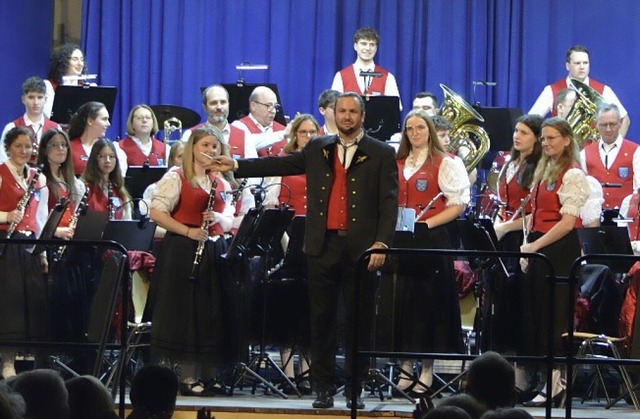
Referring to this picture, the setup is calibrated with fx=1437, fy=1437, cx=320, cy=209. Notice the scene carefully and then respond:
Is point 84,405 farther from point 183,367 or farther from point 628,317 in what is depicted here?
point 628,317

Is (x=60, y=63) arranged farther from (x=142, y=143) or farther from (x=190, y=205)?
(x=190, y=205)

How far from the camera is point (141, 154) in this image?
11062mm

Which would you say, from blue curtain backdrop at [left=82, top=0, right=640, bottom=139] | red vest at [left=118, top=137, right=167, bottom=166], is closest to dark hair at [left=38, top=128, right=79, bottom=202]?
red vest at [left=118, top=137, right=167, bottom=166]

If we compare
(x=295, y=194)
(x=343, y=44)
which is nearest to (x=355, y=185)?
(x=295, y=194)

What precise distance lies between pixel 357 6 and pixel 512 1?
1.50m

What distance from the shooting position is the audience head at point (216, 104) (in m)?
11.2

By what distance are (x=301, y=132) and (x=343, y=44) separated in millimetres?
4931

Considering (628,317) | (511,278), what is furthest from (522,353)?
(628,317)

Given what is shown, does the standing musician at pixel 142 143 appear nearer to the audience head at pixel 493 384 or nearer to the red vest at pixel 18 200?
the red vest at pixel 18 200

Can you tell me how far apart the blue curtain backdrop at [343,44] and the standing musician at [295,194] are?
431 cm

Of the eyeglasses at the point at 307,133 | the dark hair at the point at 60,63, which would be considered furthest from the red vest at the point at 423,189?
the dark hair at the point at 60,63

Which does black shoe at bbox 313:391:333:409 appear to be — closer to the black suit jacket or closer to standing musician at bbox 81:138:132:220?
the black suit jacket

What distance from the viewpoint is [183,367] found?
27.7ft

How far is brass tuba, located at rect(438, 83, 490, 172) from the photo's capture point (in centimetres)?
1127
